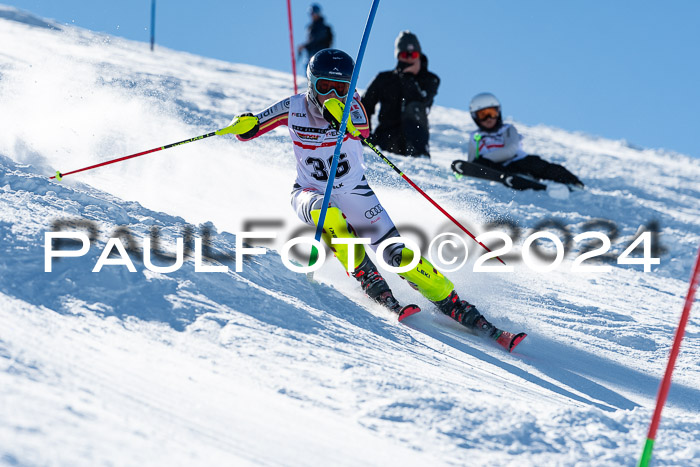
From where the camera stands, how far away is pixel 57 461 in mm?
1824

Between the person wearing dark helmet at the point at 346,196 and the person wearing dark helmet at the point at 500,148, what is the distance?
439cm

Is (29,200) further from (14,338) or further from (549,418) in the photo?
(549,418)

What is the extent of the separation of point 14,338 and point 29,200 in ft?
5.61

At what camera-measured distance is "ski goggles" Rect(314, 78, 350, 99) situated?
452cm

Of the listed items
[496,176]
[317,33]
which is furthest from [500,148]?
[317,33]

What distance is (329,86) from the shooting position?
4527mm

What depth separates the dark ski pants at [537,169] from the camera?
29.1 feet

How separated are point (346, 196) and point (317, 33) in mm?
11226

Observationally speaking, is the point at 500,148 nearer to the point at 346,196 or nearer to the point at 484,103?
the point at 484,103

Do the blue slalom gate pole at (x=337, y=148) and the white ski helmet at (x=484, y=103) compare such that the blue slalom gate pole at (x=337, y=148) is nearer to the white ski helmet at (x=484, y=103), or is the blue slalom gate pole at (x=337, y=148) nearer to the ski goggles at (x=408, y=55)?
the white ski helmet at (x=484, y=103)

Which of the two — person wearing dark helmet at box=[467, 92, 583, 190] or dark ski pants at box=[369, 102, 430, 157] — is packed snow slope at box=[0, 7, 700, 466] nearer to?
person wearing dark helmet at box=[467, 92, 583, 190]

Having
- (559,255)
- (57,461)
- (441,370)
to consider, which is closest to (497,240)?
(559,255)

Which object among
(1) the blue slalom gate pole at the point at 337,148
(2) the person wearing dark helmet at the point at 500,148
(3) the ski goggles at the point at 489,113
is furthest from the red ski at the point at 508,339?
(3) the ski goggles at the point at 489,113

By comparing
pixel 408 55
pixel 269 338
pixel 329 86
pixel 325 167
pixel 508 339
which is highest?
pixel 408 55
